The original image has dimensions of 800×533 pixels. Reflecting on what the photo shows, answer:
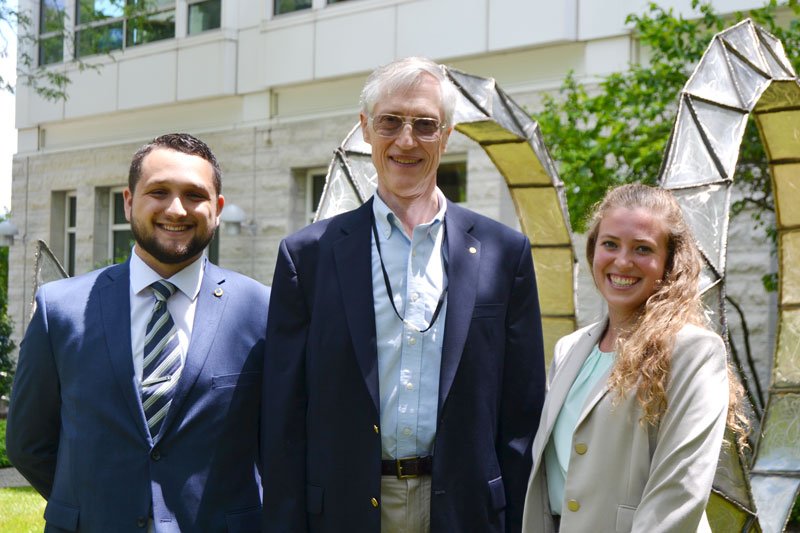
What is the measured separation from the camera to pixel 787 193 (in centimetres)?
627

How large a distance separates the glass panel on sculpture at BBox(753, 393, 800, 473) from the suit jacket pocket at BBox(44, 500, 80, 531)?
4.15 meters

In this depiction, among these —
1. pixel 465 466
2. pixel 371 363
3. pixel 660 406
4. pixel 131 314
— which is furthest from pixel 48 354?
pixel 660 406

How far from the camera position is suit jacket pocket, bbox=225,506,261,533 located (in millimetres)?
3131

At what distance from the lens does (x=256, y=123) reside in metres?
14.0

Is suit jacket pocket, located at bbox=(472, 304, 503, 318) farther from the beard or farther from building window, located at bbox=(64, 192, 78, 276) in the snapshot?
building window, located at bbox=(64, 192, 78, 276)

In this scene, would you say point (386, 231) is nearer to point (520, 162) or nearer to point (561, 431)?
point (561, 431)

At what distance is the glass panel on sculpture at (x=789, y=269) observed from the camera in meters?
6.36

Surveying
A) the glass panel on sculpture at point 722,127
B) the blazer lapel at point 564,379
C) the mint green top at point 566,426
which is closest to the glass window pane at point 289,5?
the glass panel on sculpture at point 722,127

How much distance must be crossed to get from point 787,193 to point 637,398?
4029 millimetres

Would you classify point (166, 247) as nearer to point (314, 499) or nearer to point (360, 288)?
point (360, 288)

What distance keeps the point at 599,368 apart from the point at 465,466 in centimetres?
49

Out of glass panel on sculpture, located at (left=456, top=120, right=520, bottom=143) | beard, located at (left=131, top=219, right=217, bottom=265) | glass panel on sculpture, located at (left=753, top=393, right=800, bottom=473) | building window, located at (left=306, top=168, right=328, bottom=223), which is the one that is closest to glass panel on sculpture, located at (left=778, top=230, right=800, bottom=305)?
glass panel on sculpture, located at (left=753, top=393, right=800, bottom=473)

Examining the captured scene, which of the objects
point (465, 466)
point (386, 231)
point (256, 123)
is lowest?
point (465, 466)

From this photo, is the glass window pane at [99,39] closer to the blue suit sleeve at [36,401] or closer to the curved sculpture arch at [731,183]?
the curved sculpture arch at [731,183]
